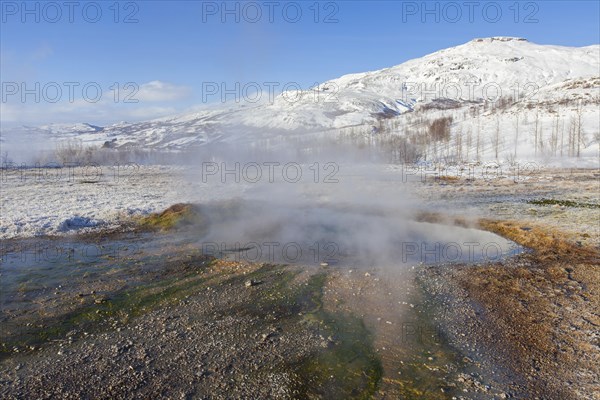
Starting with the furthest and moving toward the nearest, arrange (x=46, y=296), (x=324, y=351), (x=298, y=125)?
(x=298, y=125) → (x=46, y=296) → (x=324, y=351)

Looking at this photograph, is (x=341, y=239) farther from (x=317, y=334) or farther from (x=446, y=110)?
(x=446, y=110)

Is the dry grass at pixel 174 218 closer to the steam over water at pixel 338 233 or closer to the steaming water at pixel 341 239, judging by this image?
the steam over water at pixel 338 233

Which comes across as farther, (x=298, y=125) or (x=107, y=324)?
(x=298, y=125)

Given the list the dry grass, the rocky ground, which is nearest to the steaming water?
the dry grass

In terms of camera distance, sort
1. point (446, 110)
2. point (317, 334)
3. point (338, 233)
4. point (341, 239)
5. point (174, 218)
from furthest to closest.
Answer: point (446, 110) → point (174, 218) → point (338, 233) → point (341, 239) → point (317, 334)

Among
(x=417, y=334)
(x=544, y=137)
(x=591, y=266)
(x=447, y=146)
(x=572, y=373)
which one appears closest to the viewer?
(x=572, y=373)

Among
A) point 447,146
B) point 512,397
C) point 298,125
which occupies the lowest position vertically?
point 512,397

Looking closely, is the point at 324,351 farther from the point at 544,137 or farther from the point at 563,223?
the point at 544,137

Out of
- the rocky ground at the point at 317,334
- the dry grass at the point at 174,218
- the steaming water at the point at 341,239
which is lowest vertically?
the rocky ground at the point at 317,334

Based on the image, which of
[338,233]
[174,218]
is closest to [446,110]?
[338,233]

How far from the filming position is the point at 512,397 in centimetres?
538

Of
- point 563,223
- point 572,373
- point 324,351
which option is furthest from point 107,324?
point 563,223

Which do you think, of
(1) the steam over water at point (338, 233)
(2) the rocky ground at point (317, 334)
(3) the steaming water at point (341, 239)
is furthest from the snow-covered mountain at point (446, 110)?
(2) the rocky ground at point (317, 334)

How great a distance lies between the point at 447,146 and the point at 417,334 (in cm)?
7301
